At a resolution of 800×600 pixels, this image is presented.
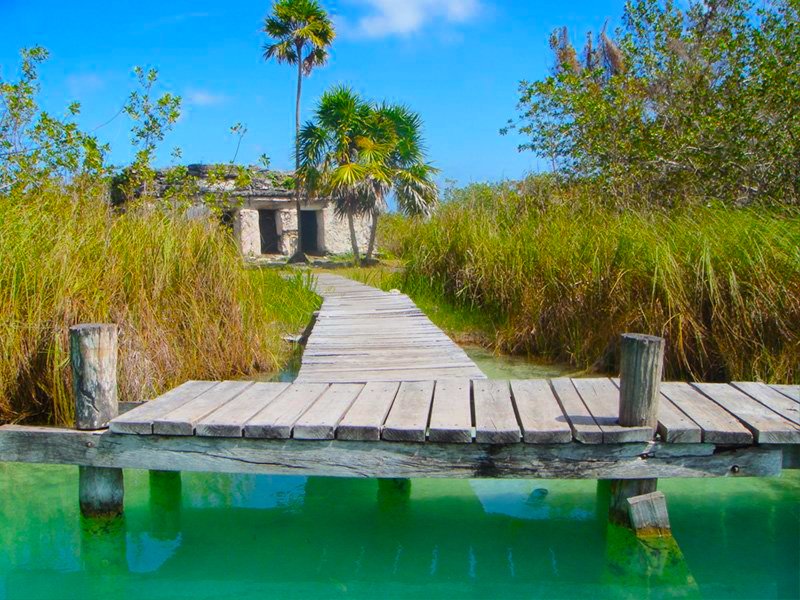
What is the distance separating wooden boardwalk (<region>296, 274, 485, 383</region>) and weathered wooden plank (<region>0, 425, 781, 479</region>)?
947mm

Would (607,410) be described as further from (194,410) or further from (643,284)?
(643,284)

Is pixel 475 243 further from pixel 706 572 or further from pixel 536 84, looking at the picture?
pixel 706 572

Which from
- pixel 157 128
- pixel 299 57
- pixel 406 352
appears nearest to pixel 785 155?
pixel 406 352

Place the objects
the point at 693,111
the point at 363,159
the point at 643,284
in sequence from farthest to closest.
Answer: the point at 363,159 < the point at 693,111 < the point at 643,284

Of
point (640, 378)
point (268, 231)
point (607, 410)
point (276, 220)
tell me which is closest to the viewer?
point (640, 378)

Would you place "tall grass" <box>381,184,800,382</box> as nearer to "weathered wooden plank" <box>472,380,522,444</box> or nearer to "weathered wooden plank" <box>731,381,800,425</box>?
"weathered wooden plank" <box>731,381,800,425</box>

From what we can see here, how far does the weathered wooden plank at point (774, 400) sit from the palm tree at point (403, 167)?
594 inches

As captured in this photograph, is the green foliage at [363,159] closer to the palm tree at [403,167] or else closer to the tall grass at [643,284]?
the palm tree at [403,167]

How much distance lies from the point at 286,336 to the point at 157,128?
13.5ft

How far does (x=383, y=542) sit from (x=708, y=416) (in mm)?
1737

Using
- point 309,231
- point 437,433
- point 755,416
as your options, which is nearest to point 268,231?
point 309,231

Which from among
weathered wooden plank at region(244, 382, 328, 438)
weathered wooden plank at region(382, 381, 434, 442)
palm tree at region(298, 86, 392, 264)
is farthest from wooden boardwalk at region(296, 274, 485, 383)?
palm tree at region(298, 86, 392, 264)

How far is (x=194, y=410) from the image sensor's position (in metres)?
3.35

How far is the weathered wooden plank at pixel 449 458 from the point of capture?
3078 millimetres
